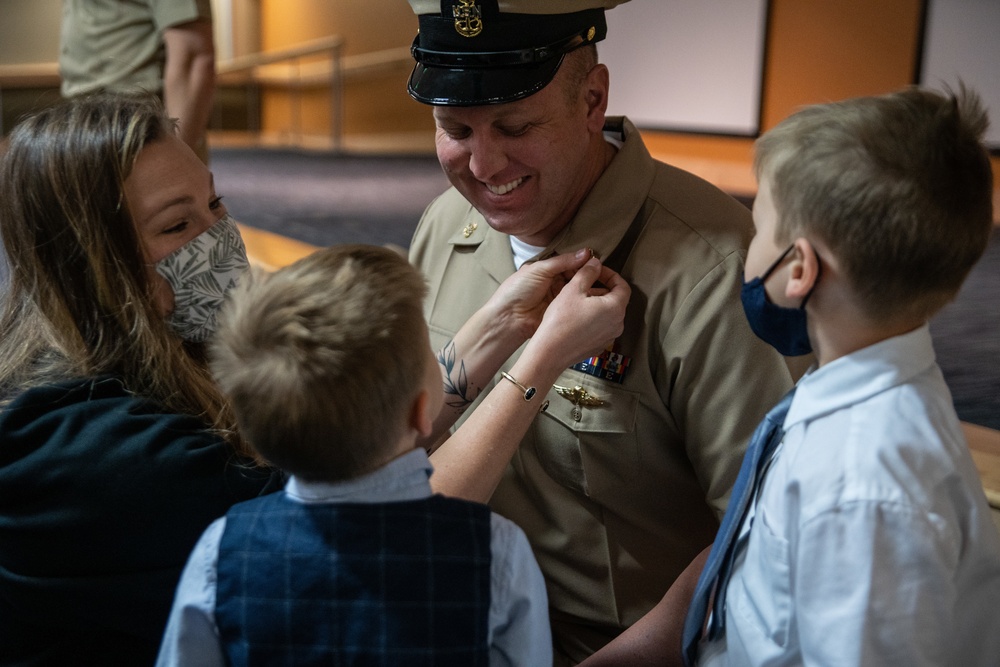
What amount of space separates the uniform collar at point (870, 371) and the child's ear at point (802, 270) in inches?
3.6

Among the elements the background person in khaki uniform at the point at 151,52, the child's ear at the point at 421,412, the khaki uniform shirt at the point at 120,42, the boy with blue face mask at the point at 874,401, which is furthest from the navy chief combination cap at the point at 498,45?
the khaki uniform shirt at the point at 120,42

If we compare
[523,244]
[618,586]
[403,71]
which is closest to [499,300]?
[523,244]

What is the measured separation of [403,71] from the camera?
1096cm

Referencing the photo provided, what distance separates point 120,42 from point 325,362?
2.81m

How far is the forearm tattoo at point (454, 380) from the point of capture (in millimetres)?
1687

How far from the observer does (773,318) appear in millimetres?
1166

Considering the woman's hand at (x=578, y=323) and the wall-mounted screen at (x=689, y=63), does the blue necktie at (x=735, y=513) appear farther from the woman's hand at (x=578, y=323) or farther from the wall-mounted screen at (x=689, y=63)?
the wall-mounted screen at (x=689, y=63)

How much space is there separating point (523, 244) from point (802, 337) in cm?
72

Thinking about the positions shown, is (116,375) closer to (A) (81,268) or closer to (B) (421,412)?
(A) (81,268)

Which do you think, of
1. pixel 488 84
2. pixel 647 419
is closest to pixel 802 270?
pixel 647 419

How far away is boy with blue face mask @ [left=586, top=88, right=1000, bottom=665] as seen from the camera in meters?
0.99

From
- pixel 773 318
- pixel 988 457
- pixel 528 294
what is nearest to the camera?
pixel 773 318

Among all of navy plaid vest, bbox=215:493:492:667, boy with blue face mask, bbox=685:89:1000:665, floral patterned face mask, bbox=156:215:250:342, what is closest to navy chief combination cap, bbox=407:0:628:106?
floral patterned face mask, bbox=156:215:250:342

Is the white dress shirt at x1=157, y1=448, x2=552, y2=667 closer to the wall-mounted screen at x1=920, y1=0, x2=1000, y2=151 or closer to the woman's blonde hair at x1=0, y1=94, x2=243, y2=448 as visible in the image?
the woman's blonde hair at x1=0, y1=94, x2=243, y2=448
